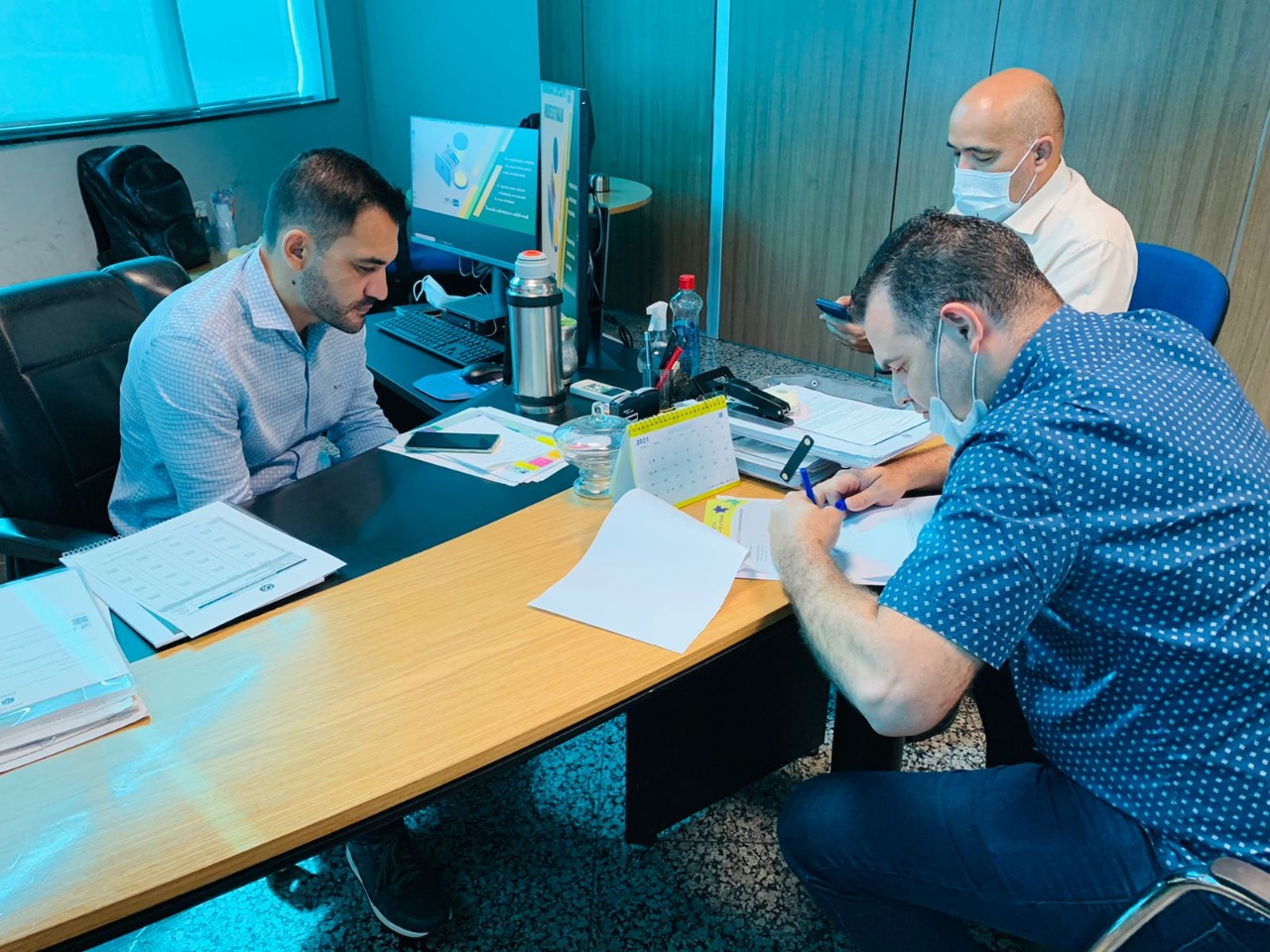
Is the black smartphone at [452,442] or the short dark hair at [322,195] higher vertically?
the short dark hair at [322,195]

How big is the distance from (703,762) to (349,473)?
835 millimetres

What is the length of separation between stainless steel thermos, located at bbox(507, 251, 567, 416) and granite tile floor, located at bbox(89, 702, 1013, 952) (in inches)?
30.7

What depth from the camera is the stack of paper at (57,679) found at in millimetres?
945

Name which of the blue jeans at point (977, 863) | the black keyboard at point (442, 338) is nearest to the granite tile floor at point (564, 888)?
the blue jeans at point (977, 863)

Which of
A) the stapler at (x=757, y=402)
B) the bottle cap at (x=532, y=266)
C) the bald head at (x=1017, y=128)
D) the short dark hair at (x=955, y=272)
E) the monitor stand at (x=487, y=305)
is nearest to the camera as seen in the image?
the short dark hair at (x=955, y=272)

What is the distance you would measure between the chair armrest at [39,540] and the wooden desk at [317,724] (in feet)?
1.52

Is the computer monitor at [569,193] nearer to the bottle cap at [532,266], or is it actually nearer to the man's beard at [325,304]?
the bottle cap at [532,266]

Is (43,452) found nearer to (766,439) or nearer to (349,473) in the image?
(349,473)

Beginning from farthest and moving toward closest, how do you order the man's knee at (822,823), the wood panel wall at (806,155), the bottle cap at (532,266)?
the wood panel wall at (806,155) < the bottle cap at (532,266) < the man's knee at (822,823)

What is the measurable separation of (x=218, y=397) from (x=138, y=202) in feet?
7.52

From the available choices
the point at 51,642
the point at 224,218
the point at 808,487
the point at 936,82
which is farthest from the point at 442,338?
the point at 224,218

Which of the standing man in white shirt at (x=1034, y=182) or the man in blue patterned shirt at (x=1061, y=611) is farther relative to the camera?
A: the standing man in white shirt at (x=1034, y=182)

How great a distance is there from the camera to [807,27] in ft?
11.0

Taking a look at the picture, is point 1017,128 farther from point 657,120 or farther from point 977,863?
point 657,120
